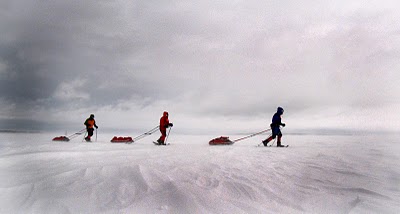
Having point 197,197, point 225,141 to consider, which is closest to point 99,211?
point 197,197

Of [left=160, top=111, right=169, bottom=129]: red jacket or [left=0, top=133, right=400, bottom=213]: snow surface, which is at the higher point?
[left=160, top=111, right=169, bottom=129]: red jacket

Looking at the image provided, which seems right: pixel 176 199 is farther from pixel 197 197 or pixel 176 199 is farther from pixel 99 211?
pixel 99 211

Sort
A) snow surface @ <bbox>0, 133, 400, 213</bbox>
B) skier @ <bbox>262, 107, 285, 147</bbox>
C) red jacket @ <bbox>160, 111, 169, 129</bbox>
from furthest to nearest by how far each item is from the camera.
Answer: red jacket @ <bbox>160, 111, 169, 129</bbox>
skier @ <bbox>262, 107, 285, 147</bbox>
snow surface @ <bbox>0, 133, 400, 213</bbox>

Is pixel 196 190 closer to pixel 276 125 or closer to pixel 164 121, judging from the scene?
pixel 276 125

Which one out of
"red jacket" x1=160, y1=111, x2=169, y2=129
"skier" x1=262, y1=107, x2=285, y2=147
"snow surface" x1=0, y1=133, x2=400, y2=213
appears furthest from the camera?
"red jacket" x1=160, y1=111, x2=169, y2=129

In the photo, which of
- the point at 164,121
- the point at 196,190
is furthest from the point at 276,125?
the point at 196,190

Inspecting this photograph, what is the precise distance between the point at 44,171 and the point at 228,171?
1.76 metres

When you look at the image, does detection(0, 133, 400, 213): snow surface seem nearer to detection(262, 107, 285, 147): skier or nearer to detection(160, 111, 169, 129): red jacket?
detection(262, 107, 285, 147): skier

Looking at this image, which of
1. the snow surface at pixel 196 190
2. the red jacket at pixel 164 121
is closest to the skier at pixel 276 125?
the red jacket at pixel 164 121

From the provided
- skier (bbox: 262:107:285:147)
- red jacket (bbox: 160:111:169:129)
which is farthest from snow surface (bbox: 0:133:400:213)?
red jacket (bbox: 160:111:169:129)

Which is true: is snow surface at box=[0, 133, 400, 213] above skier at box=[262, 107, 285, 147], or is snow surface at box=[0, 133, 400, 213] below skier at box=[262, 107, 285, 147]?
below

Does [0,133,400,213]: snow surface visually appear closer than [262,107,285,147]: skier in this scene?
Yes

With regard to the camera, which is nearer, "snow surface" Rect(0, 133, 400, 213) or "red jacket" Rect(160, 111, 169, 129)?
"snow surface" Rect(0, 133, 400, 213)

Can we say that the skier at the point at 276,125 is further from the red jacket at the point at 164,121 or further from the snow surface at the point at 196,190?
the snow surface at the point at 196,190
